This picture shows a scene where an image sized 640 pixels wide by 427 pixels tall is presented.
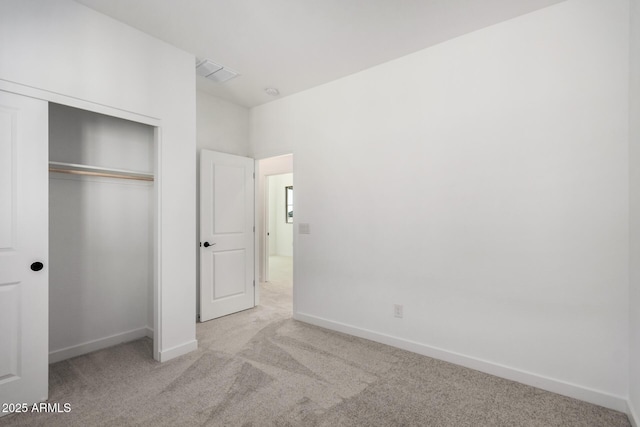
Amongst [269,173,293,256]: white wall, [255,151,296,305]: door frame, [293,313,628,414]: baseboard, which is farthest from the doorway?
[293,313,628,414]: baseboard

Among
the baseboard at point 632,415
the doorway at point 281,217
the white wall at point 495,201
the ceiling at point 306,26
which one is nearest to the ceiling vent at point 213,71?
the ceiling at point 306,26

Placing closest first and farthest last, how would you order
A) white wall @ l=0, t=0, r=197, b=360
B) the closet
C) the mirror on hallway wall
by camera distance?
→ white wall @ l=0, t=0, r=197, b=360 < the closet < the mirror on hallway wall

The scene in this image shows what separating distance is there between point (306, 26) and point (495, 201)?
2091 millimetres

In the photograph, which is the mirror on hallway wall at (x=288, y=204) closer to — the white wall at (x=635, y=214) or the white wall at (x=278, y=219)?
the white wall at (x=278, y=219)

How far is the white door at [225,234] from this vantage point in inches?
149

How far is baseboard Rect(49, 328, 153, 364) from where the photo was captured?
2.71 m

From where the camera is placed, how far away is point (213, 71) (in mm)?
3326

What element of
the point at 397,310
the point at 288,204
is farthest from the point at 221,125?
the point at 288,204

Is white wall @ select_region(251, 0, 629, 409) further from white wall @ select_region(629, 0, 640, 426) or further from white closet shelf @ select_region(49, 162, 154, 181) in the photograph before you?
white closet shelf @ select_region(49, 162, 154, 181)

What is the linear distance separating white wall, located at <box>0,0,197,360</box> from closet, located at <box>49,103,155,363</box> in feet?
1.98

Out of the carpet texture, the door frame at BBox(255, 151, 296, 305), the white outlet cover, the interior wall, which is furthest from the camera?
the door frame at BBox(255, 151, 296, 305)

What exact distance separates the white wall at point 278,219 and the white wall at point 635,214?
8.37 meters

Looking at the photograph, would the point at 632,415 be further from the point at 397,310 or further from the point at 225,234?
the point at 225,234

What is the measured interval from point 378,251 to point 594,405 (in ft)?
6.18
